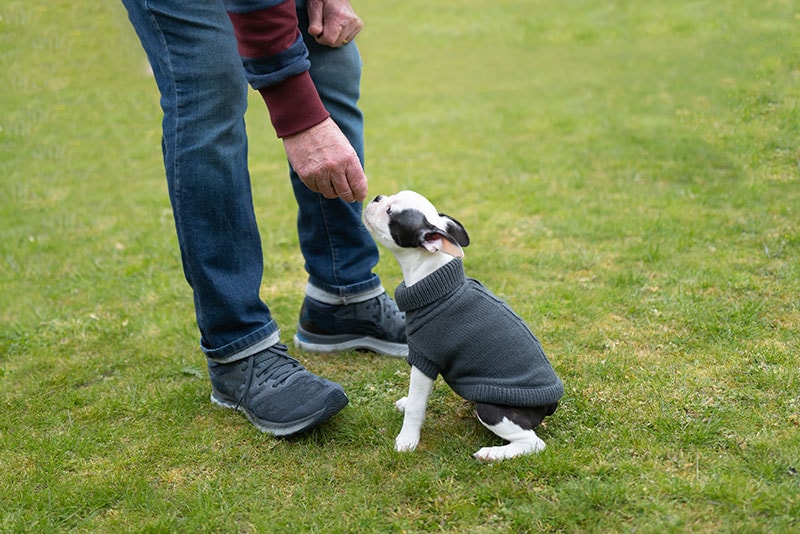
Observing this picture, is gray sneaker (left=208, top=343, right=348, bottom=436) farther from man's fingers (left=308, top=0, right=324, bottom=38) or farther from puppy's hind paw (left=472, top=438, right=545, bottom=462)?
man's fingers (left=308, top=0, right=324, bottom=38)

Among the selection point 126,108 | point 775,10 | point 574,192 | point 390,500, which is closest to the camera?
point 390,500

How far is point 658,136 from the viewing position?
645 centimetres

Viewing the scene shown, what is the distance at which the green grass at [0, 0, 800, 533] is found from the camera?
91.6 inches

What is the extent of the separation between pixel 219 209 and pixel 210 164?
0.51 ft

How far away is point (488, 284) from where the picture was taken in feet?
13.5

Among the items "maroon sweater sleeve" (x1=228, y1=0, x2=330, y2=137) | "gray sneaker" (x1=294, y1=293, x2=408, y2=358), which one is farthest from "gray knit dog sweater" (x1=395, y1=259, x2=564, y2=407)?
"gray sneaker" (x1=294, y1=293, x2=408, y2=358)

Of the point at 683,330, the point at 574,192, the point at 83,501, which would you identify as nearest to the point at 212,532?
the point at 83,501

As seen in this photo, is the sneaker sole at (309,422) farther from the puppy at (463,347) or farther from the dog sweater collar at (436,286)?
the dog sweater collar at (436,286)

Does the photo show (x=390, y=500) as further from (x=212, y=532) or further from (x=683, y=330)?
(x=683, y=330)

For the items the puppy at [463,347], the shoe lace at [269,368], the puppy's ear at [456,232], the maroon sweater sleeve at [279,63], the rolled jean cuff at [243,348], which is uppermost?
the maroon sweater sleeve at [279,63]

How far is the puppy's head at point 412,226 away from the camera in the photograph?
250cm

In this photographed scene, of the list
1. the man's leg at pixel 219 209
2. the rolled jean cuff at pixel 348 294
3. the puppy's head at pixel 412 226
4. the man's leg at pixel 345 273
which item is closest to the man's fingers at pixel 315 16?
the man's leg at pixel 345 273

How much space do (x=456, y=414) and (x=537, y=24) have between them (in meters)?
10.8

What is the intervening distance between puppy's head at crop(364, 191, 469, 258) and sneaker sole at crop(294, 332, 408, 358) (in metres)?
0.82
